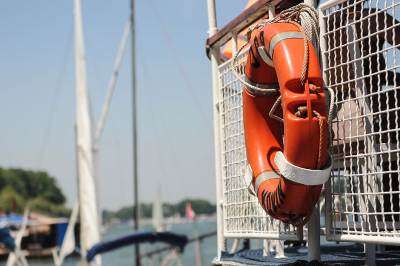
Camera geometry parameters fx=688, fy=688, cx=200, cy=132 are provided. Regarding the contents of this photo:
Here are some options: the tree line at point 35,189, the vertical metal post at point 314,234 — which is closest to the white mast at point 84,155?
the vertical metal post at point 314,234

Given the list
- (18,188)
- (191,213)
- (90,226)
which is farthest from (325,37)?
(18,188)

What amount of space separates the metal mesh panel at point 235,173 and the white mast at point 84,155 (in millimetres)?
13390

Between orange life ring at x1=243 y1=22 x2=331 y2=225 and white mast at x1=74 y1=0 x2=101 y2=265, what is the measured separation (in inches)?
585

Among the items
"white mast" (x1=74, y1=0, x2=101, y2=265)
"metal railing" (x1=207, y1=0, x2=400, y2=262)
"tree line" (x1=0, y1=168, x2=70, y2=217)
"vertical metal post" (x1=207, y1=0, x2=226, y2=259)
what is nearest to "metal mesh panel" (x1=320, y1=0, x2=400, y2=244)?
"metal railing" (x1=207, y1=0, x2=400, y2=262)

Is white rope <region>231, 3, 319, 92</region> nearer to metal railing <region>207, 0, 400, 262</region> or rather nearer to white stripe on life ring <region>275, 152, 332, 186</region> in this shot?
metal railing <region>207, 0, 400, 262</region>

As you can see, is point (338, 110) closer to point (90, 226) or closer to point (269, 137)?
point (269, 137)

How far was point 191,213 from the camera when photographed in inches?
1094

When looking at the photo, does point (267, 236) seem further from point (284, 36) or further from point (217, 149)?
point (284, 36)

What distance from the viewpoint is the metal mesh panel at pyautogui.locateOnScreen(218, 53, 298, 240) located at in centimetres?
507

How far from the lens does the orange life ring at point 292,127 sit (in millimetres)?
3525

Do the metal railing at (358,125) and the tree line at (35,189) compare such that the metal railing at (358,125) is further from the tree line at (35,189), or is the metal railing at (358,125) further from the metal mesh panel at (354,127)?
the tree line at (35,189)

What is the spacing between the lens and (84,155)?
20.9m

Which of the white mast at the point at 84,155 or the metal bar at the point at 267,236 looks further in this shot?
the white mast at the point at 84,155

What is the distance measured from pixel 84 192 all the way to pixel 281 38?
686 inches
